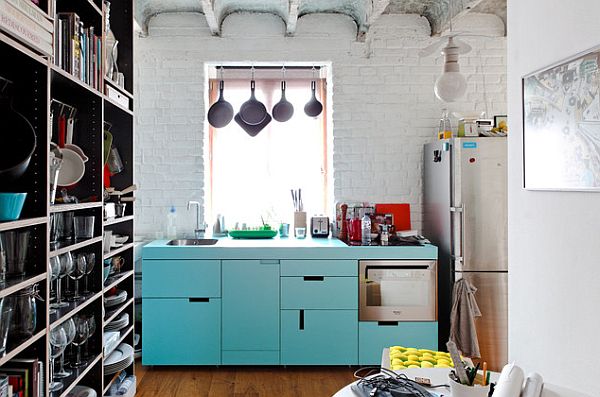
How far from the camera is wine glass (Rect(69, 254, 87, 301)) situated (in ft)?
7.26

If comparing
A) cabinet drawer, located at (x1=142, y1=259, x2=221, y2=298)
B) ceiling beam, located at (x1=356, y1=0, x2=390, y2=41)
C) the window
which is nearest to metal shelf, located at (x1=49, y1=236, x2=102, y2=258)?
cabinet drawer, located at (x1=142, y1=259, x2=221, y2=298)

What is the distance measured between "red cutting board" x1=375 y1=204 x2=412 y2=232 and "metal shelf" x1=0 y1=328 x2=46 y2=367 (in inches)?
111

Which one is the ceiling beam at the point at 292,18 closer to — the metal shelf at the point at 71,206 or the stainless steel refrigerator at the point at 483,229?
the stainless steel refrigerator at the point at 483,229

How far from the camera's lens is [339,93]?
402cm

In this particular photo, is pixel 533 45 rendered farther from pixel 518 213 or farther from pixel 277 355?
pixel 277 355

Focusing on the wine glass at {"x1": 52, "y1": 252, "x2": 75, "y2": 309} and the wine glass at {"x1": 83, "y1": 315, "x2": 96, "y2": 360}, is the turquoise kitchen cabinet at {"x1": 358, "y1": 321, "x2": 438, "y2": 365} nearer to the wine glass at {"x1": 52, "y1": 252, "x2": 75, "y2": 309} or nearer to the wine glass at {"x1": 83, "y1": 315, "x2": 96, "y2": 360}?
the wine glass at {"x1": 83, "y1": 315, "x2": 96, "y2": 360}

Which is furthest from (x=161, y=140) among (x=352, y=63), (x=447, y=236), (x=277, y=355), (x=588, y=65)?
(x=588, y=65)

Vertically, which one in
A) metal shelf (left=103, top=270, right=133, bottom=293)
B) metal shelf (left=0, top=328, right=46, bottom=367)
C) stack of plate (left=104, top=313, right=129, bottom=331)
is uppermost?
metal shelf (left=103, top=270, right=133, bottom=293)

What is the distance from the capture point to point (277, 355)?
3.38 m

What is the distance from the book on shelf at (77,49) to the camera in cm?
196

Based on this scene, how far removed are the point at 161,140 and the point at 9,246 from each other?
2.43m

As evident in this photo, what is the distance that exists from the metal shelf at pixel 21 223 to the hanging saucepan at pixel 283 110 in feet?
8.43

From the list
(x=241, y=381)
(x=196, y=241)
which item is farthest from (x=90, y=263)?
(x=196, y=241)

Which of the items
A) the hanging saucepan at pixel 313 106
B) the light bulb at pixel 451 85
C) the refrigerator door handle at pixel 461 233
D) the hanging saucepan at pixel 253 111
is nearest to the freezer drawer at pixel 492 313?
the refrigerator door handle at pixel 461 233
